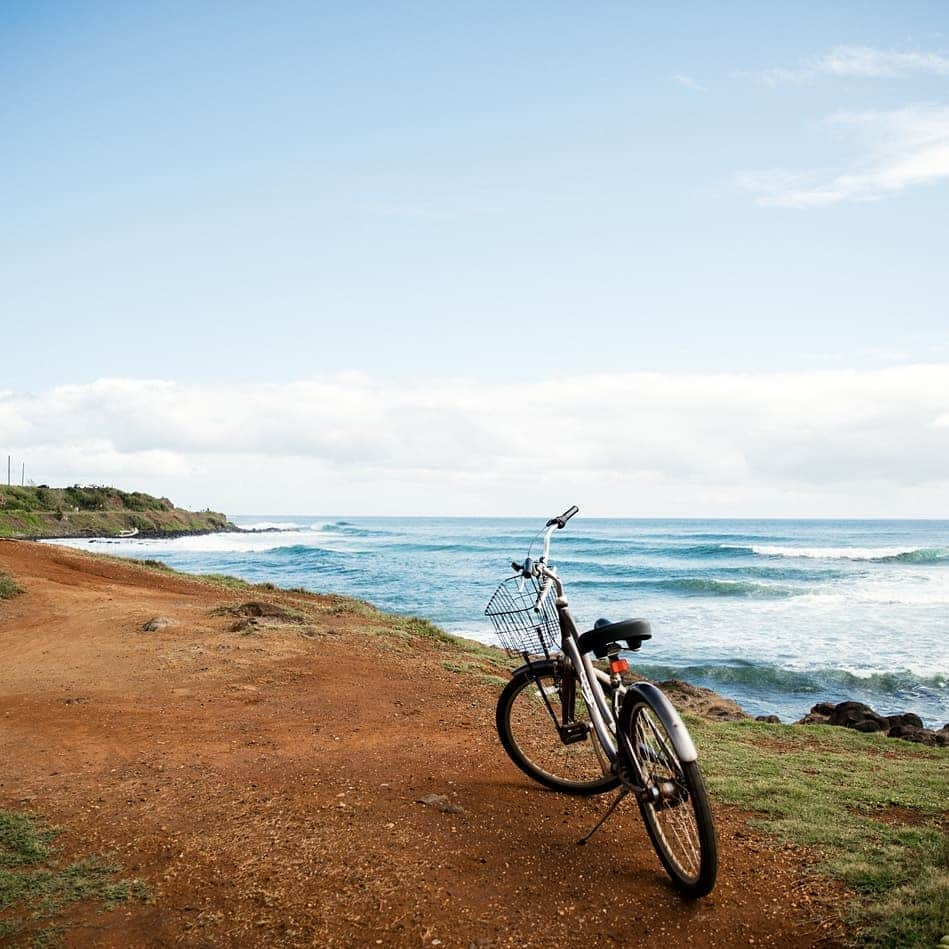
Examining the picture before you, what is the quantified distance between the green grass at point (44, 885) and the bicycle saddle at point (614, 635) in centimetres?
279

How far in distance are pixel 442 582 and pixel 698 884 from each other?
2929cm

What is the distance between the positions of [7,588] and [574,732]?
12970 mm

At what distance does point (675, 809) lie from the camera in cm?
411

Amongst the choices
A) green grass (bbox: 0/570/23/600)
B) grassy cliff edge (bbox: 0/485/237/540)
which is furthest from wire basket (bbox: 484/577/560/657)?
grassy cliff edge (bbox: 0/485/237/540)

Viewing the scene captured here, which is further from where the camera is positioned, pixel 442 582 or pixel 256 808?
pixel 442 582

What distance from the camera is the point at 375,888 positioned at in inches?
158

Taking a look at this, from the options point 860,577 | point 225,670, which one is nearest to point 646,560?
point 860,577

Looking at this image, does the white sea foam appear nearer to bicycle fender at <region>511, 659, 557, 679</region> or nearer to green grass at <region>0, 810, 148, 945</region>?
bicycle fender at <region>511, 659, 557, 679</region>

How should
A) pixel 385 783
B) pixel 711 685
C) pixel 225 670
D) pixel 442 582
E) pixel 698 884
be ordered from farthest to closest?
pixel 442 582, pixel 711 685, pixel 225 670, pixel 385 783, pixel 698 884

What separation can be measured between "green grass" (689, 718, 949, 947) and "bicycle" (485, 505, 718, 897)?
0.86 metres

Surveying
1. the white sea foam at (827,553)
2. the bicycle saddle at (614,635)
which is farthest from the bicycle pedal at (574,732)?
the white sea foam at (827,553)

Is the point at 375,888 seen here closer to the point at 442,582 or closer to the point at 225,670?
the point at 225,670

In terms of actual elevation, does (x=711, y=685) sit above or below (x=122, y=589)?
below

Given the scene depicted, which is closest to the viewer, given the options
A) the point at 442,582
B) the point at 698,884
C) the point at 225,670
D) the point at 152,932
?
the point at 152,932
